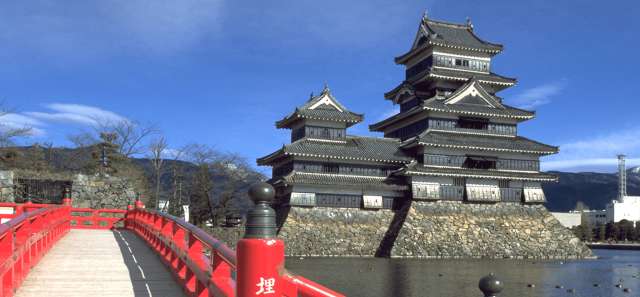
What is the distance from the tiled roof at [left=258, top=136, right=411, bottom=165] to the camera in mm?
36656

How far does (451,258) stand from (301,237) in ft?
30.8

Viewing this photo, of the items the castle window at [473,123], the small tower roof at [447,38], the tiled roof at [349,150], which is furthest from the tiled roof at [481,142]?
the small tower roof at [447,38]

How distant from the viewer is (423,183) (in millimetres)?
37656

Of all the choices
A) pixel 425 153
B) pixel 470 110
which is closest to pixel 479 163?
pixel 470 110

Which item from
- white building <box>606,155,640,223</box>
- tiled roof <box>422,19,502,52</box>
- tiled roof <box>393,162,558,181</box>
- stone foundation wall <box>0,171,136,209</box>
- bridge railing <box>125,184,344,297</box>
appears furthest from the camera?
white building <box>606,155,640,223</box>

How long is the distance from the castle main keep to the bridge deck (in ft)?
80.5

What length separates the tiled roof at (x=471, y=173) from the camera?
3684 centimetres

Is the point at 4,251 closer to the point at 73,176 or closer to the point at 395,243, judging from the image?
the point at 73,176

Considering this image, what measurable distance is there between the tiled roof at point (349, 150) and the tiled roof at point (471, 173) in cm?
152

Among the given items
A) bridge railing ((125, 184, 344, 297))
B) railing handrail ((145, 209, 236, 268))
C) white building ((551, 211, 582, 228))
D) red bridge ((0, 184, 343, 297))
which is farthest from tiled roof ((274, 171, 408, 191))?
white building ((551, 211, 582, 228))

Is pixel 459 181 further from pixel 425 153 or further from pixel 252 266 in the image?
pixel 252 266

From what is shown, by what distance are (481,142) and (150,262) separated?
32.8m

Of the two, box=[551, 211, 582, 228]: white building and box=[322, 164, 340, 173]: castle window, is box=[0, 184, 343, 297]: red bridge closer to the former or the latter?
box=[322, 164, 340, 173]: castle window

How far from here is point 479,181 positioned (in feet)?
128
